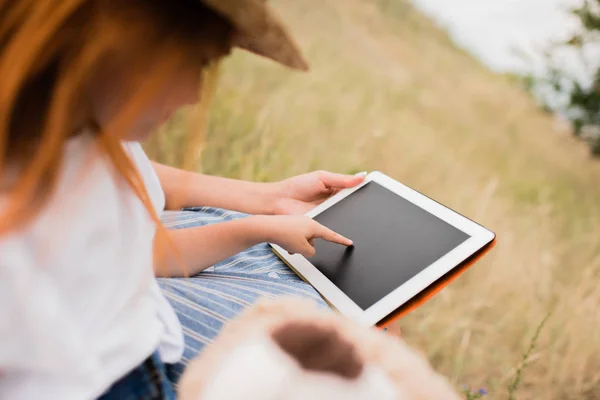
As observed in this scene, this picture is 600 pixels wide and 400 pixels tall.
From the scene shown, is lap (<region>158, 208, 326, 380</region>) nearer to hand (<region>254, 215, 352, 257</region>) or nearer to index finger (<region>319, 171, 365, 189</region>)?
hand (<region>254, 215, 352, 257</region>)

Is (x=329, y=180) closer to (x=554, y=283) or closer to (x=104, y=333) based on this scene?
(x=104, y=333)

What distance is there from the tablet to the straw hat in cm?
40

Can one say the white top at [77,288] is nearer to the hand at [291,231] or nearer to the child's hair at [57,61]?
the child's hair at [57,61]

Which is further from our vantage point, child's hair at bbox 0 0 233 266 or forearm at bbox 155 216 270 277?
forearm at bbox 155 216 270 277

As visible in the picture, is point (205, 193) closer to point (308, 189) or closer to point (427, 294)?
point (308, 189)

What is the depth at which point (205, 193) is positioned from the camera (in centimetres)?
94

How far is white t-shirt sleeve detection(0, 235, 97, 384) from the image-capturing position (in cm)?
42

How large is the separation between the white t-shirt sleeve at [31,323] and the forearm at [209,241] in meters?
A: 0.28

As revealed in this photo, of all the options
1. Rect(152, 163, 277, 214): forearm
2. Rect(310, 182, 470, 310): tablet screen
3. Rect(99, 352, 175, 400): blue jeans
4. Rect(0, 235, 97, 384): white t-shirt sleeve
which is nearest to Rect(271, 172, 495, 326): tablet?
Rect(310, 182, 470, 310): tablet screen

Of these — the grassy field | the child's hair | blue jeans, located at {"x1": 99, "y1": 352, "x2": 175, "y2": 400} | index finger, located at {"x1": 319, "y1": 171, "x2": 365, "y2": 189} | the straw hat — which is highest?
the straw hat

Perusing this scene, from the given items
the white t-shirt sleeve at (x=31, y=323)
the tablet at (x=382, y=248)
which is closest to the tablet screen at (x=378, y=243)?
the tablet at (x=382, y=248)

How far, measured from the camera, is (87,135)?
0.46m

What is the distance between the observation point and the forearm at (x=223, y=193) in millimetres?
898

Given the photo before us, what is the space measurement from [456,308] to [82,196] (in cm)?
112
